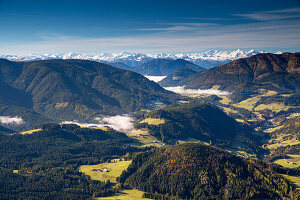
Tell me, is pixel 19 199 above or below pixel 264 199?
below

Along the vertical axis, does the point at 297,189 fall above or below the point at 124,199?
above

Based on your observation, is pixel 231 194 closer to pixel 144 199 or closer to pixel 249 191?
pixel 249 191

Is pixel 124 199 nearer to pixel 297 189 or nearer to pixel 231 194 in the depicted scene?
pixel 231 194

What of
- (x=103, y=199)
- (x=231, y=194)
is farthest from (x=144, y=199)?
(x=231, y=194)

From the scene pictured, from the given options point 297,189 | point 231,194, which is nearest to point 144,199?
point 231,194

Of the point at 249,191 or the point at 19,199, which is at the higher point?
the point at 249,191

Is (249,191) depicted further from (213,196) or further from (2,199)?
(2,199)

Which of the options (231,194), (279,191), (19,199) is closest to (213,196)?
(231,194)

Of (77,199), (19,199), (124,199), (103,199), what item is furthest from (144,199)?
(19,199)
